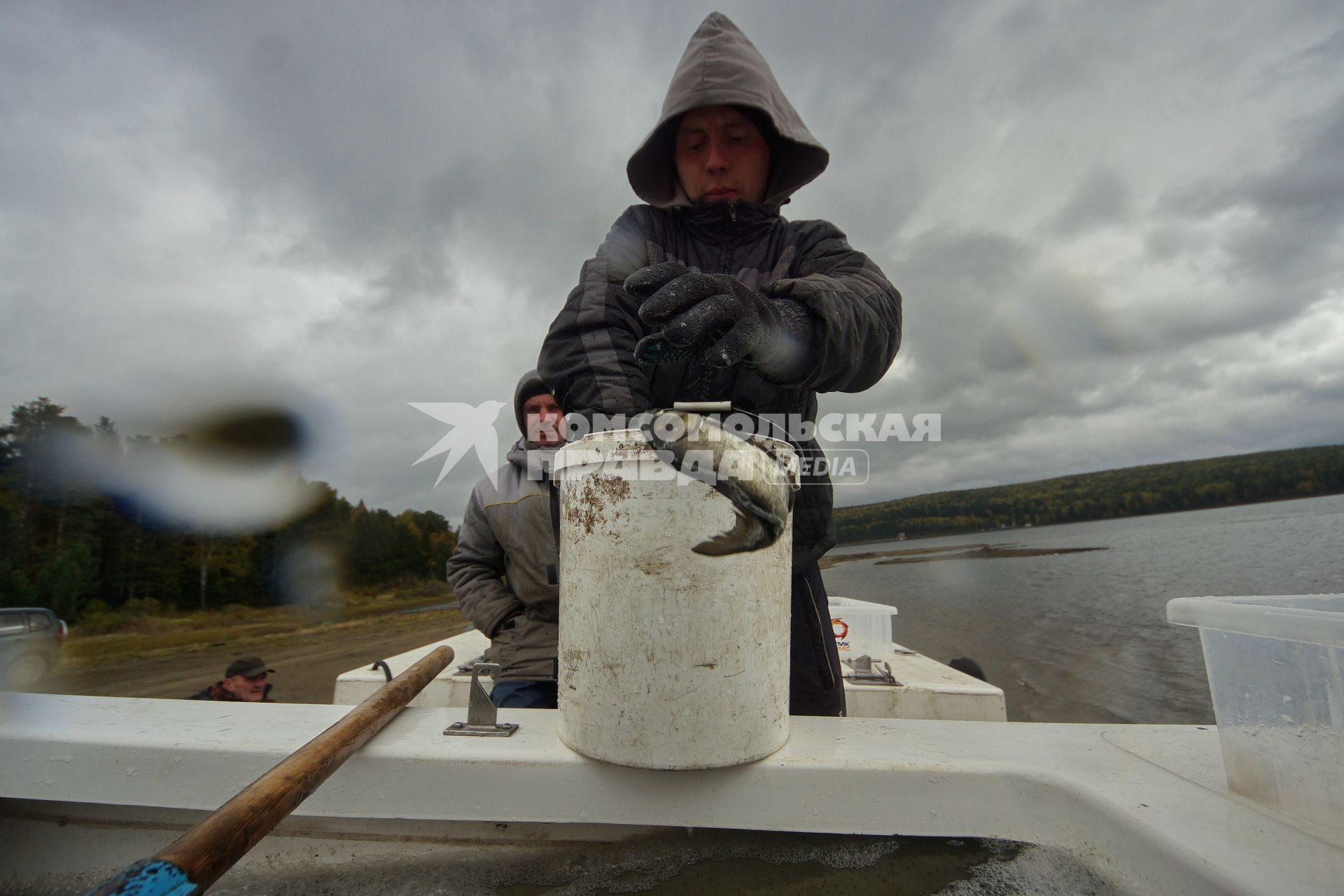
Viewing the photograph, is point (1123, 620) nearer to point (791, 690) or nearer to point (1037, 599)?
point (1037, 599)

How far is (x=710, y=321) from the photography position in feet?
4.31

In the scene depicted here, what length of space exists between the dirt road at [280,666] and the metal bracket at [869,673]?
8.09 m

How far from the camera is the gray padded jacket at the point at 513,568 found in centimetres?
302

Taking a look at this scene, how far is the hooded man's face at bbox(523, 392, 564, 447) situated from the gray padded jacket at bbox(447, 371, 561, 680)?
0.32 feet

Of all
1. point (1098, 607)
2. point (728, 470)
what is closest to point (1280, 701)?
point (728, 470)

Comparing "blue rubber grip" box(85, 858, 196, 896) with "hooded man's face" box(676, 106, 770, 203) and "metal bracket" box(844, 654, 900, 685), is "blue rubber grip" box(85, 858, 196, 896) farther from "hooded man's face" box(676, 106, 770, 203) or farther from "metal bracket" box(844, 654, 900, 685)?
"metal bracket" box(844, 654, 900, 685)

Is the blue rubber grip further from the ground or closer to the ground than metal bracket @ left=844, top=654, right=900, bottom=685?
further from the ground

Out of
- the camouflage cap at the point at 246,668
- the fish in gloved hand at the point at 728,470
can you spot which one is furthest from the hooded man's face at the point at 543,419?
the camouflage cap at the point at 246,668

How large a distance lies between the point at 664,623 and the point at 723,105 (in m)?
1.71

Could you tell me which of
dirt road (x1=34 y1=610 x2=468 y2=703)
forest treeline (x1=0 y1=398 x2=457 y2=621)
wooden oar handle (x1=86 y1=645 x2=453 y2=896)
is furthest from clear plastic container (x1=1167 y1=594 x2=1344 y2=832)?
forest treeline (x1=0 y1=398 x2=457 y2=621)

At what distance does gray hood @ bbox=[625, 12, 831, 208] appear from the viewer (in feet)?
6.59

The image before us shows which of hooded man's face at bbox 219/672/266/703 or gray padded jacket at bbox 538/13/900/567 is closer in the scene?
gray padded jacket at bbox 538/13/900/567

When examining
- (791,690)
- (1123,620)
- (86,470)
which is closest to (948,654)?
(1123,620)

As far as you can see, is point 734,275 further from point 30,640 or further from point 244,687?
point 30,640
